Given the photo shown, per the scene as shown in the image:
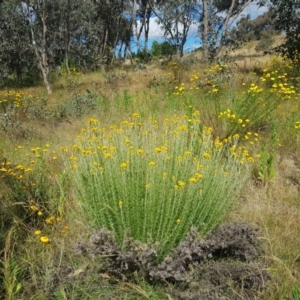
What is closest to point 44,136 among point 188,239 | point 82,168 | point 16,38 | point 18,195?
point 18,195

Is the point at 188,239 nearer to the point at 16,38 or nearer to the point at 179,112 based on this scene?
the point at 179,112

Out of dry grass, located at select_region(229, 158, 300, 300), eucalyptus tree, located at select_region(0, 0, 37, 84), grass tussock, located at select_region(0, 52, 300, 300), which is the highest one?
eucalyptus tree, located at select_region(0, 0, 37, 84)

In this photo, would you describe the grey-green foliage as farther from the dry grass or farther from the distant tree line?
the dry grass

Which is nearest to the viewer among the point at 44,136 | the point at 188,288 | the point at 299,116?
the point at 188,288

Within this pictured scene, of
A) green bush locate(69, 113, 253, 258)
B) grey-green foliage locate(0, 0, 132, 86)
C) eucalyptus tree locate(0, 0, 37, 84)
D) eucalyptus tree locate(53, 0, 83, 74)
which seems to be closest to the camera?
green bush locate(69, 113, 253, 258)

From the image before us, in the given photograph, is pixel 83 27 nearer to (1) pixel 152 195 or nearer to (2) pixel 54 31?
(2) pixel 54 31

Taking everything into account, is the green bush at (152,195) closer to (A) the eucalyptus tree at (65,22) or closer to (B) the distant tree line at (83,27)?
(B) the distant tree line at (83,27)

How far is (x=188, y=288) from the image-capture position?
6.85ft

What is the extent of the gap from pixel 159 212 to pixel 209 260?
48cm

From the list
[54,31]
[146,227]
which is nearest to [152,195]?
[146,227]

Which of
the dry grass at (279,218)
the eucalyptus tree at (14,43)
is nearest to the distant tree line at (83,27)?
the eucalyptus tree at (14,43)

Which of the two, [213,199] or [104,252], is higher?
[213,199]

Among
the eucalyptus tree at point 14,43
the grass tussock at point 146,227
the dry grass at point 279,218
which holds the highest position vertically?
the eucalyptus tree at point 14,43

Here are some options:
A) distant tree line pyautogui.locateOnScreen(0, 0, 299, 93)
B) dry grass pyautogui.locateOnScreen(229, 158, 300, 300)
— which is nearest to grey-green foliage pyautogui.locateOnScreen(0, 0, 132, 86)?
distant tree line pyautogui.locateOnScreen(0, 0, 299, 93)
